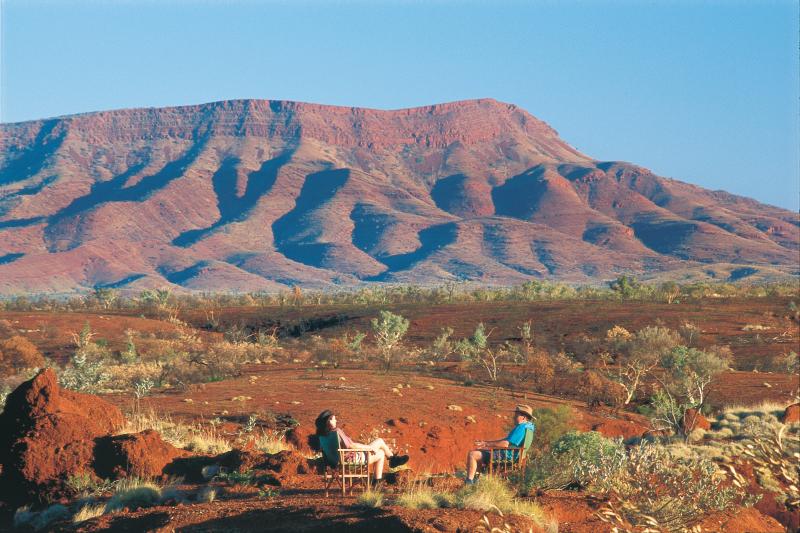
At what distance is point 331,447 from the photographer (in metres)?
10.9

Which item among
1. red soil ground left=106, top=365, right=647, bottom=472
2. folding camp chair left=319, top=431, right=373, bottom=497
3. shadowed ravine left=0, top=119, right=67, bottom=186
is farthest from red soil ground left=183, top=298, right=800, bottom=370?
shadowed ravine left=0, top=119, right=67, bottom=186

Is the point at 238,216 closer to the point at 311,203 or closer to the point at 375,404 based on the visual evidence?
the point at 311,203

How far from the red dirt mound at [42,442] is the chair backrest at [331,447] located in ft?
10.8

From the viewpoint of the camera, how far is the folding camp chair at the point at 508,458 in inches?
430

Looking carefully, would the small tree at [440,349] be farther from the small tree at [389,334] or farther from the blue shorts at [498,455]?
the blue shorts at [498,455]

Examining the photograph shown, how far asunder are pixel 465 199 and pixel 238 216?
1718 inches

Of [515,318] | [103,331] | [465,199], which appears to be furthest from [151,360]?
[465,199]

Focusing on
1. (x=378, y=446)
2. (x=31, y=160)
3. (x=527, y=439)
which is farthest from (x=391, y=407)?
(x=31, y=160)

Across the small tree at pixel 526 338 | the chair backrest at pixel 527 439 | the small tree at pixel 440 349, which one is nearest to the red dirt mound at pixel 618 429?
the chair backrest at pixel 527 439

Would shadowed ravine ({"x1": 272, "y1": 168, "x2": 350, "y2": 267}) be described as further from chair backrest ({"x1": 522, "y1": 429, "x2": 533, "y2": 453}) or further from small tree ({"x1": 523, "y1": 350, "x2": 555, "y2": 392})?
chair backrest ({"x1": 522, "y1": 429, "x2": 533, "y2": 453})

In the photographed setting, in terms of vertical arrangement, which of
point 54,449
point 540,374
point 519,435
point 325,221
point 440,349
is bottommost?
point 440,349

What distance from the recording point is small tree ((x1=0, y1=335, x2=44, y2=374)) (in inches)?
1073

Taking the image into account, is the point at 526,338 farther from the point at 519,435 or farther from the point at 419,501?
the point at 419,501

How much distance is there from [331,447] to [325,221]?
15140cm
